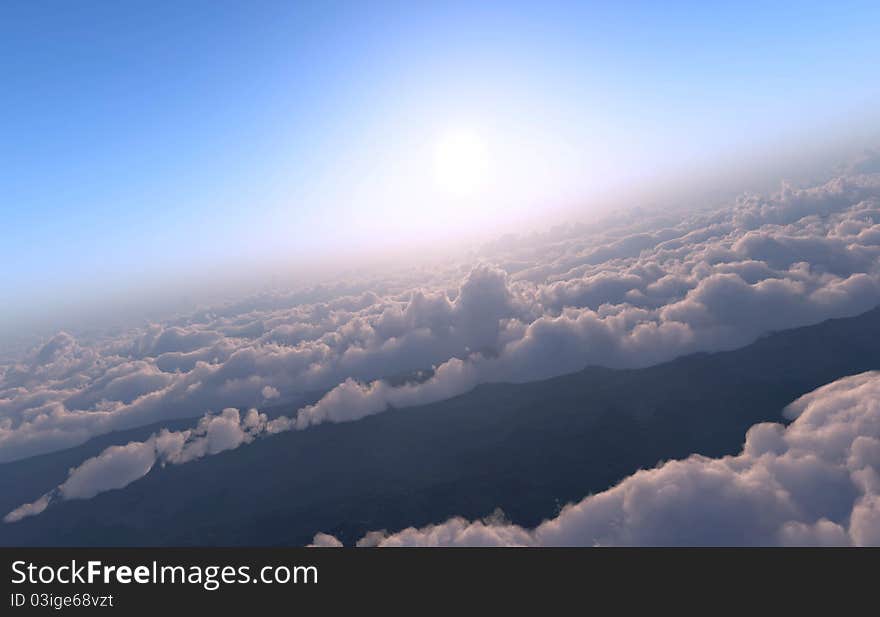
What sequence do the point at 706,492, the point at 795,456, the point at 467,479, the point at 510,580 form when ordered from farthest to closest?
the point at 467,479 → the point at 795,456 → the point at 706,492 → the point at 510,580

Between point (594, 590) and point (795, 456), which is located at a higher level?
point (594, 590)

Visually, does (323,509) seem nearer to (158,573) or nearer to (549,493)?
(549,493)

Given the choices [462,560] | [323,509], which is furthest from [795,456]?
[323,509]

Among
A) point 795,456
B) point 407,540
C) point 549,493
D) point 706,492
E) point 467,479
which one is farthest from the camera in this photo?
point 467,479

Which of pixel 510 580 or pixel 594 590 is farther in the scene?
pixel 510 580

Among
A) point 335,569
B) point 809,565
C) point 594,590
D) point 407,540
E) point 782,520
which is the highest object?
point 335,569

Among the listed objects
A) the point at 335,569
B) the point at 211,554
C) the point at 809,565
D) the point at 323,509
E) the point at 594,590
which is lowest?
the point at 323,509

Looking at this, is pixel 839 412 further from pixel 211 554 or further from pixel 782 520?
pixel 211 554

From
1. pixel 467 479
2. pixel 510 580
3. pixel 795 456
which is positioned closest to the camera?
pixel 510 580

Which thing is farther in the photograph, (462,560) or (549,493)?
(549,493)

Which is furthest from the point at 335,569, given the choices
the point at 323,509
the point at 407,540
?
the point at 323,509
